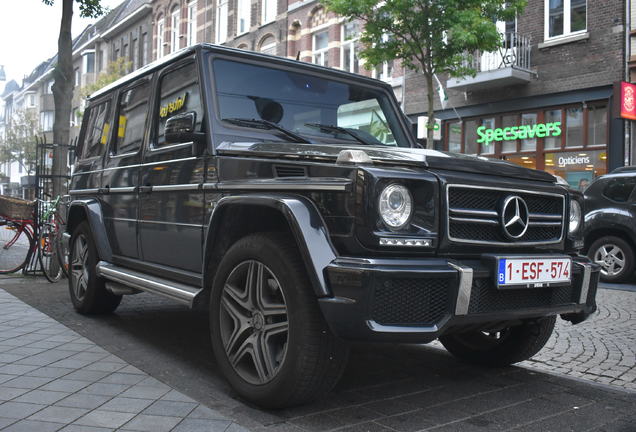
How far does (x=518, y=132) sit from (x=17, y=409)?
16.5 metres

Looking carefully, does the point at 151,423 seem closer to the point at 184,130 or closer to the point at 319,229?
the point at 319,229

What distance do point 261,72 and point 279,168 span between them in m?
1.24

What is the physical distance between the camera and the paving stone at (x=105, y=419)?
298 cm

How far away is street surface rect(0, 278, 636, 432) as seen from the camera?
314 centimetres

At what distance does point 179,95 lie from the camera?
14.5ft

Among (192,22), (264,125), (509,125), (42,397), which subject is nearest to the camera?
(42,397)

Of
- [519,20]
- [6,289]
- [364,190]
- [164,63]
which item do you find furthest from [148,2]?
[364,190]

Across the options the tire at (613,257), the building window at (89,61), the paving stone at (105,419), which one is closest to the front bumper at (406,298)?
the paving stone at (105,419)

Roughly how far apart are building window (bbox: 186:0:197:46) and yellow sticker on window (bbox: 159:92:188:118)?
30.9m

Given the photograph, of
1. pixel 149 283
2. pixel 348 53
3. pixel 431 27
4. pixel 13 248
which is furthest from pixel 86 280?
pixel 348 53

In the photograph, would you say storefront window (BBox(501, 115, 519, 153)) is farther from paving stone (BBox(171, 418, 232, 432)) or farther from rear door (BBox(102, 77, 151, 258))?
paving stone (BBox(171, 418, 232, 432))

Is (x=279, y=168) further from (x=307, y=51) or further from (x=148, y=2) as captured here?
(x=148, y=2)

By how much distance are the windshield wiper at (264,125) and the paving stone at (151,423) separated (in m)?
1.81

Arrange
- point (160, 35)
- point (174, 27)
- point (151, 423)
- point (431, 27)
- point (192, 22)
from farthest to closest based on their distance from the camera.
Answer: point (160, 35)
point (174, 27)
point (192, 22)
point (431, 27)
point (151, 423)
